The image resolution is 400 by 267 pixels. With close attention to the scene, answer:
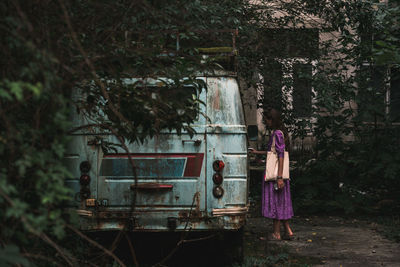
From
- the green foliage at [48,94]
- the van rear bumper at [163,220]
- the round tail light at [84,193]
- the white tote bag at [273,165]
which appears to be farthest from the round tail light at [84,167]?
the white tote bag at [273,165]

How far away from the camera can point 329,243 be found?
357 inches

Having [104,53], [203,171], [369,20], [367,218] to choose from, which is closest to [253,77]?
[369,20]

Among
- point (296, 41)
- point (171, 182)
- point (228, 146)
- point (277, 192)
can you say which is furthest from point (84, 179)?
point (296, 41)

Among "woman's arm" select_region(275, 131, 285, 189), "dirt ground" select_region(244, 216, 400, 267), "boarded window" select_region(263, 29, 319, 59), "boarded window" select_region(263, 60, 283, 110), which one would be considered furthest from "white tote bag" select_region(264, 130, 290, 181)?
"boarded window" select_region(263, 29, 319, 59)

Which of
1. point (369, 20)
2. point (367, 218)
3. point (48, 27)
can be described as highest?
point (369, 20)

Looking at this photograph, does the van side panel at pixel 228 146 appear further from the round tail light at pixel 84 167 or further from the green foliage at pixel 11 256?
the green foliage at pixel 11 256

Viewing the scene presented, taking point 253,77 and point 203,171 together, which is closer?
point 203,171

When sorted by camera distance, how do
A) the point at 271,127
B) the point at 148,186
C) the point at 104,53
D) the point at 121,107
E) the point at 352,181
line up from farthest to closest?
the point at 352,181 → the point at 271,127 → the point at 148,186 → the point at 121,107 → the point at 104,53

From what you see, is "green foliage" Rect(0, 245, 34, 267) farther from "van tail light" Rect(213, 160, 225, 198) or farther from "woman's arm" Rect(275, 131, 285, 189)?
"woman's arm" Rect(275, 131, 285, 189)

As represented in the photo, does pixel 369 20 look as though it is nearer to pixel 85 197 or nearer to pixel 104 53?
pixel 85 197

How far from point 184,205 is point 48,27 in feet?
11.6

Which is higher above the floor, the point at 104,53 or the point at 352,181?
the point at 104,53

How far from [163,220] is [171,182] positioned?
0.42 meters

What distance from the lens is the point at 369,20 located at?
11102mm
